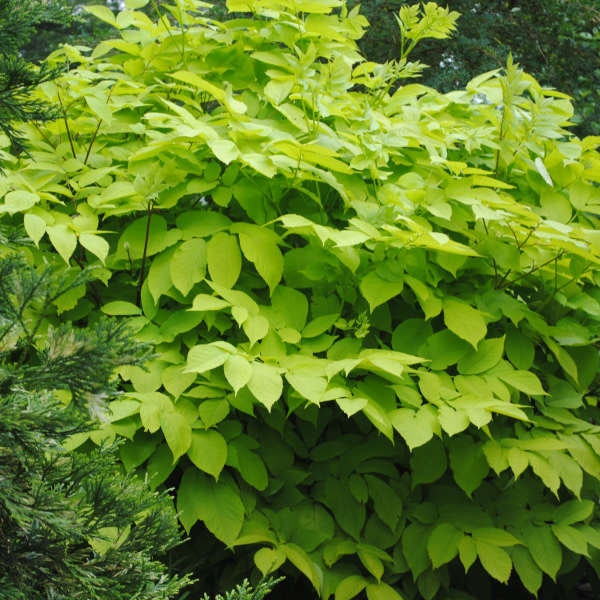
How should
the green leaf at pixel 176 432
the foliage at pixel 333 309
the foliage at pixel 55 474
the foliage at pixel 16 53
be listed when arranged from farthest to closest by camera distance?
the foliage at pixel 333 309
the green leaf at pixel 176 432
the foliage at pixel 16 53
the foliage at pixel 55 474

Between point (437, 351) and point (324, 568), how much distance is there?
2.07 ft

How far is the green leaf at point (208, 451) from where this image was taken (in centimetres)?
179

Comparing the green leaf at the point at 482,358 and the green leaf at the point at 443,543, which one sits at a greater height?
the green leaf at the point at 482,358

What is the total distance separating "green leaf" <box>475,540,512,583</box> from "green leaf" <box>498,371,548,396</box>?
397 millimetres

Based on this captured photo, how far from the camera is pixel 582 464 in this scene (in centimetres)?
201

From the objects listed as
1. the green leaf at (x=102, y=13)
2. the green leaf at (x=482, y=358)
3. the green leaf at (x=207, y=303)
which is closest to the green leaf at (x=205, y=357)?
the green leaf at (x=207, y=303)


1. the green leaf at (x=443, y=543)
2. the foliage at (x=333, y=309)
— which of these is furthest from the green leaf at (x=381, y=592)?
the green leaf at (x=443, y=543)

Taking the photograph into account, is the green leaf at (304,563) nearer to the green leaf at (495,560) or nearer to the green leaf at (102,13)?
the green leaf at (495,560)

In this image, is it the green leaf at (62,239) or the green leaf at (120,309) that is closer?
the green leaf at (62,239)

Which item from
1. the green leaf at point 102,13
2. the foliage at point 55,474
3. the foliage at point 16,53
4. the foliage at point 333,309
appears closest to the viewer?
the foliage at point 55,474

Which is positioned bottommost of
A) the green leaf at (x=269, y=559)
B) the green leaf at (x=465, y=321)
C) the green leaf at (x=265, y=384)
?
the green leaf at (x=269, y=559)

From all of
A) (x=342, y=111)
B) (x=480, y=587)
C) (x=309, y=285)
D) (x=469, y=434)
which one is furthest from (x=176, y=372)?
(x=480, y=587)

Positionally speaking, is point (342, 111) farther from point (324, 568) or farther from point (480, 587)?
point (480, 587)

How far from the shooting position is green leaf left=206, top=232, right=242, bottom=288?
6.45ft
